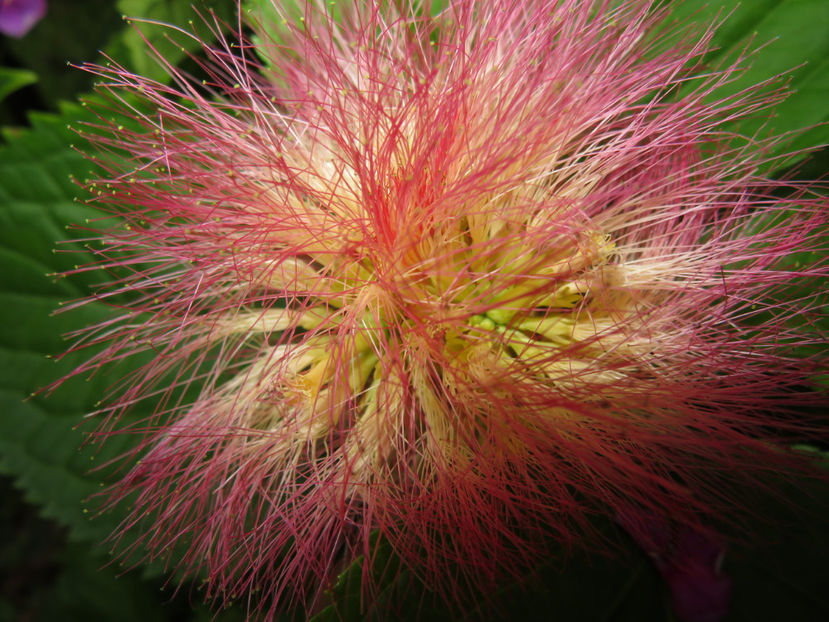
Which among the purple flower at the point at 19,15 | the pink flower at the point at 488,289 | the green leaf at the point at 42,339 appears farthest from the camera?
the purple flower at the point at 19,15

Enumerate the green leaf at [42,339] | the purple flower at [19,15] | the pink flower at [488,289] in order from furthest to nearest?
the purple flower at [19,15] < the green leaf at [42,339] < the pink flower at [488,289]

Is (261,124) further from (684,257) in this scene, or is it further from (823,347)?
(823,347)

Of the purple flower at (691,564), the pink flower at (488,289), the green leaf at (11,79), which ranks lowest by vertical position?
the purple flower at (691,564)

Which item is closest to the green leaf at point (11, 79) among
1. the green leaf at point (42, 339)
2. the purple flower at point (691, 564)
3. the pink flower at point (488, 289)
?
the green leaf at point (42, 339)

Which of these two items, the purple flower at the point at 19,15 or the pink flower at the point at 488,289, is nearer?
the pink flower at the point at 488,289

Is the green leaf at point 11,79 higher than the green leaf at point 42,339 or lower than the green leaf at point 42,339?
higher

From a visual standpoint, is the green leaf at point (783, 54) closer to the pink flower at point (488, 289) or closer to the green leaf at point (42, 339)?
the pink flower at point (488, 289)

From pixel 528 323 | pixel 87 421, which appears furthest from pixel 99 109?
pixel 528 323
